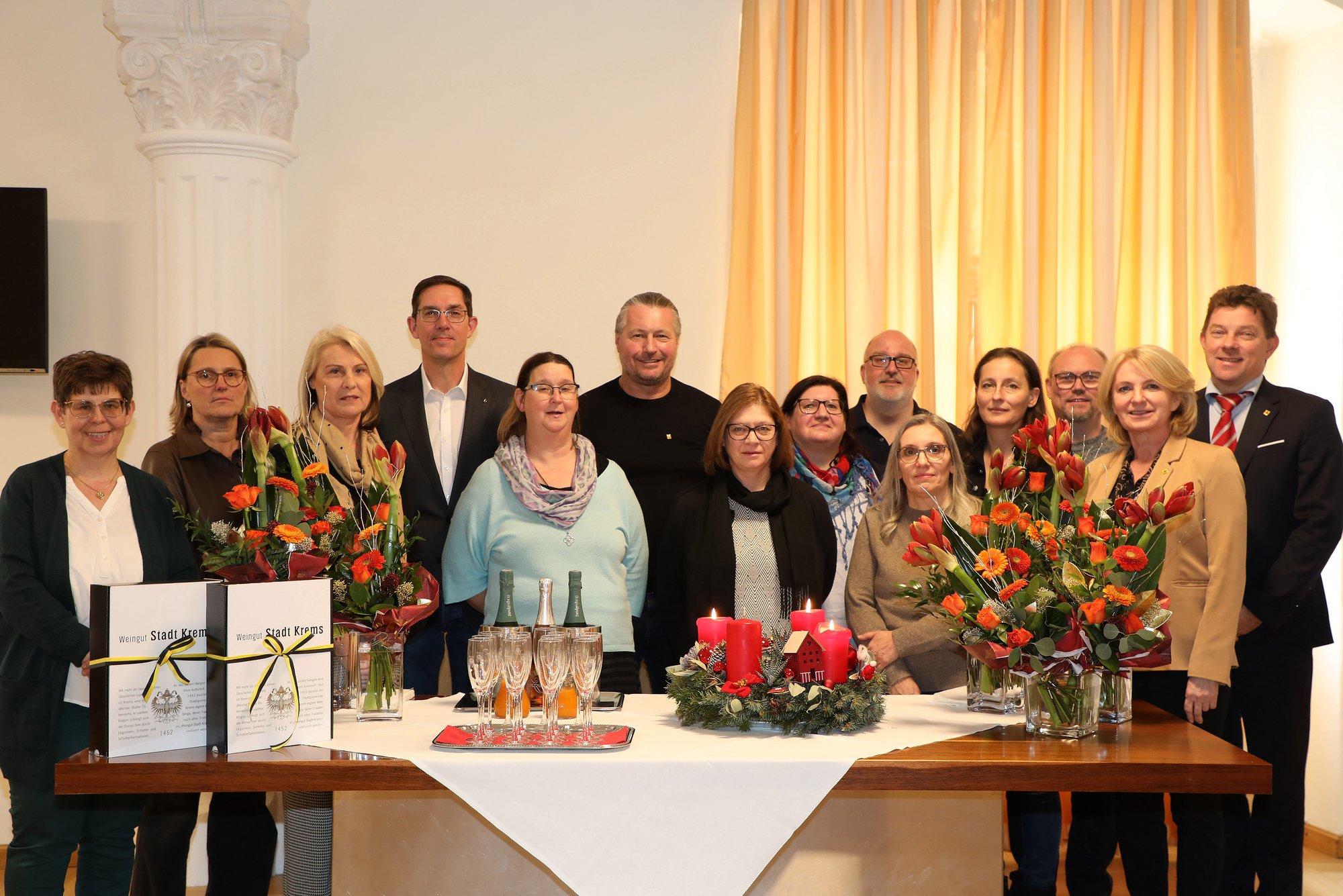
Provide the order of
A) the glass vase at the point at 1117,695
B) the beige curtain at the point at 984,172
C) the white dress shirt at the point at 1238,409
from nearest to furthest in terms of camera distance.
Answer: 1. the glass vase at the point at 1117,695
2. the white dress shirt at the point at 1238,409
3. the beige curtain at the point at 984,172

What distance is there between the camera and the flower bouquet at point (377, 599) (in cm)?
248

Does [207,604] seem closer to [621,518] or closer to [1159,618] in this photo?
[621,518]

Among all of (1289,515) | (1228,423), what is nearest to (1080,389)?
(1228,423)

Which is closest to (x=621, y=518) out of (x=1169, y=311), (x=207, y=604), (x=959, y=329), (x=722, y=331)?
(x=207, y=604)

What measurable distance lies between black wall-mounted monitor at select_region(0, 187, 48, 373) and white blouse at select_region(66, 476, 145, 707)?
6.10ft

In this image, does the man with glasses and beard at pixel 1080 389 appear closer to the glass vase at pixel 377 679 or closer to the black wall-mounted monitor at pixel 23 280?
the glass vase at pixel 377 679

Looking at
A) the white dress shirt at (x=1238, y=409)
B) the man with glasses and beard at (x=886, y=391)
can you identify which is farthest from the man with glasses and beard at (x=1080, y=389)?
the man with glasses and beard at (x=886, y=391)

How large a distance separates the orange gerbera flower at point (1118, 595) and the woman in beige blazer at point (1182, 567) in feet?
2.18

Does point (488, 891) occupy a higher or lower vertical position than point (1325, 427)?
lower

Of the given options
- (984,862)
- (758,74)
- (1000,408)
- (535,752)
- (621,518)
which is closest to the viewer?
(535,752)

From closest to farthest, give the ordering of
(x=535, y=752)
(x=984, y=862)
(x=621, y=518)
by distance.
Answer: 1. (x=535, y=752)
2. (x=984, y=862)
3. (x=621, y=518)

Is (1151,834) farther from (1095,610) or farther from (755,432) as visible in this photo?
(755,432)

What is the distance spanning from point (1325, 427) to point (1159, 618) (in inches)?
65.5

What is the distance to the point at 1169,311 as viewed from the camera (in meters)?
5.01
